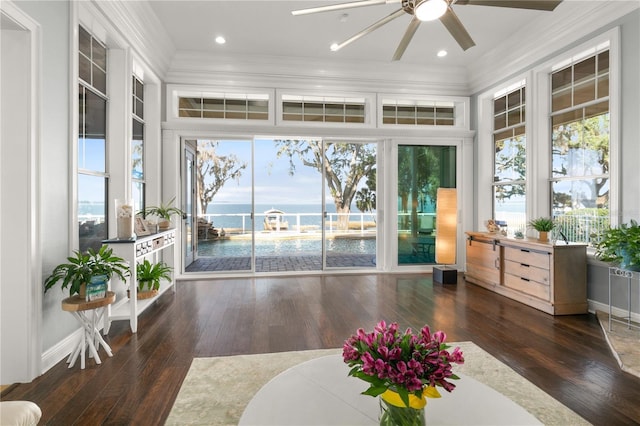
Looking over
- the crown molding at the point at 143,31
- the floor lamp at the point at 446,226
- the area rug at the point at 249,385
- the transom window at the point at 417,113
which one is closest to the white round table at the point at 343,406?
the area rug at the point at 249,385

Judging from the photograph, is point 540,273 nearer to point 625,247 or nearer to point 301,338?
point 625,247

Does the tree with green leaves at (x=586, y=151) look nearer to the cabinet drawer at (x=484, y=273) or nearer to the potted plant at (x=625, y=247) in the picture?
the potted plant at (x=625, y=247)

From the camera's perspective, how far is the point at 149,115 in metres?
4.96

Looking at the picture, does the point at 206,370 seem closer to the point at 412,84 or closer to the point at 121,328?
the point at 121,328

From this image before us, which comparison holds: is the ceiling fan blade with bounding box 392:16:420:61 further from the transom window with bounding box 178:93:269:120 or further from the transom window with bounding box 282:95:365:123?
the transom window with bounding box 178:93:269:120

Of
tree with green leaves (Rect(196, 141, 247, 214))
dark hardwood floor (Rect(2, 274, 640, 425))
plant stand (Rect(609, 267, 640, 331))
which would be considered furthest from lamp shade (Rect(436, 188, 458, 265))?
tree with green leaves (Rect(196, 141, 247, 214))

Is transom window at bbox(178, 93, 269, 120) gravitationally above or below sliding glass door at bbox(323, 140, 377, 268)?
above

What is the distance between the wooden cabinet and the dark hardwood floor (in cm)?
16

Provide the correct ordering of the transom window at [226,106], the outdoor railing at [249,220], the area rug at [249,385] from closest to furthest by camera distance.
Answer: the area rug at [249,385] → the transom window at [226,106] → the outdoor railing at [249,220]

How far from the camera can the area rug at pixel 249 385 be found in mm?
1879

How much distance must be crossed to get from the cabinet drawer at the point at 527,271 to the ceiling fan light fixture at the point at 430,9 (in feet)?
9.70

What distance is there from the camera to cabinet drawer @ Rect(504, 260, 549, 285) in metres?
3.79

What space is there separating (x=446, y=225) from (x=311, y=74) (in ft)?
10.5

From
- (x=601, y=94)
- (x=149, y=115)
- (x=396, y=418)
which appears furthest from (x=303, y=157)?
(x=396, y=418)
